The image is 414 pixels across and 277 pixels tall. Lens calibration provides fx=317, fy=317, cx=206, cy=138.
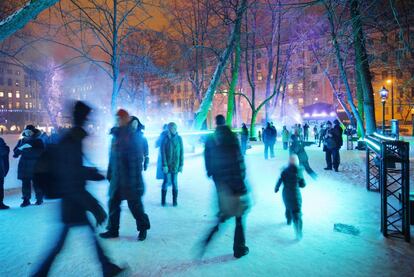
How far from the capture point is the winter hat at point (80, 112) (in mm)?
3707

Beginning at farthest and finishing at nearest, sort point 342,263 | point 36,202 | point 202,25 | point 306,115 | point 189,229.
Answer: point 306,115 → point 202,25 → point 36,202 → point 189,229 → point 342,263

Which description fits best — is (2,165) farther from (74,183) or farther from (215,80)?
(215,80)

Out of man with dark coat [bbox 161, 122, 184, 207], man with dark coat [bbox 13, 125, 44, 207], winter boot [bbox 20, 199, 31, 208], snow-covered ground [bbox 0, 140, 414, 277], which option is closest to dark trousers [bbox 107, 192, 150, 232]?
snow-covered ground [bbox 0, 140, 414, 277]

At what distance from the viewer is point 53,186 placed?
11.6 ft

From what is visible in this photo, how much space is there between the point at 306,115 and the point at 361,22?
31.4 meters

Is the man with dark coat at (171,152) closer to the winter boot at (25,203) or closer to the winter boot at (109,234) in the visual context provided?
the winter boot at (109,234)

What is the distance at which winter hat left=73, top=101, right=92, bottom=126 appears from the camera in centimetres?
371

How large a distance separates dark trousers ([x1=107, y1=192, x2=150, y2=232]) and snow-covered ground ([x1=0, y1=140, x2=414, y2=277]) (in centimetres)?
25

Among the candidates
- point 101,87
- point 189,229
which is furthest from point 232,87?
point 101,87

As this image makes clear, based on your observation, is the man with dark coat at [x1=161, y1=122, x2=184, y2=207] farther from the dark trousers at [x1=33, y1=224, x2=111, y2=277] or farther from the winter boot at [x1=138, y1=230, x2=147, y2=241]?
the dark trousers at [x1=33, y1=224, x2=111, y2=277]

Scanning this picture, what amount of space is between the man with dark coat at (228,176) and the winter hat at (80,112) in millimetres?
1664

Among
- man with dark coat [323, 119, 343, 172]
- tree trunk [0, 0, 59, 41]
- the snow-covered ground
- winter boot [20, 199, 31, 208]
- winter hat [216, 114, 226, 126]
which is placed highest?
tree trunk [0, 0, 59, 41]

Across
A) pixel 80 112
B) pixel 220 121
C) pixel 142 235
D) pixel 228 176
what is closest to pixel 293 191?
pixel 228 176

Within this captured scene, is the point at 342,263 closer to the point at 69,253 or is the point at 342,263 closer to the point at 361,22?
the point at 69,253
